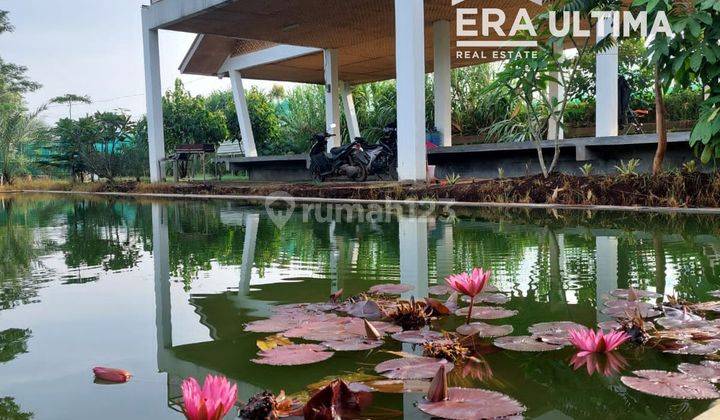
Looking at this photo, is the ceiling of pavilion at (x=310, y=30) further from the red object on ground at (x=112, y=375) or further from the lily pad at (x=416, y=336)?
the red object on ground at (x=112, y=375)

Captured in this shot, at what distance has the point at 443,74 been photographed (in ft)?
36.4

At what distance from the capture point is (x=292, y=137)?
19.2 meters

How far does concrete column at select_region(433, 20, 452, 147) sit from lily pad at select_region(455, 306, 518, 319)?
9079 mm

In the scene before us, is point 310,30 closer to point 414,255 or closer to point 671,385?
point 414,255

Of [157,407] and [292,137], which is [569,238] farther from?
[292,137]

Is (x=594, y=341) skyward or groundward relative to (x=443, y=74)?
groundward

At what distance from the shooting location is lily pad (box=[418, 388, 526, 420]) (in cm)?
117

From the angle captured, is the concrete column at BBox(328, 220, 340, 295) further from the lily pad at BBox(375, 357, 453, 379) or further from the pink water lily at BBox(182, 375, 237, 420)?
the pink water lily at BBox(182, 375, 237, 420)

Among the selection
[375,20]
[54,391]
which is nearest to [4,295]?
[54,391]

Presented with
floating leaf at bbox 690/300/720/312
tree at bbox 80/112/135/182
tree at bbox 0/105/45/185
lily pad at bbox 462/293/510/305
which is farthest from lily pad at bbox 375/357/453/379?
tree at bbox 0/105/45/185

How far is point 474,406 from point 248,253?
2757 mm

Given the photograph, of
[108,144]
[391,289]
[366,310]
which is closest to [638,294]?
[391,289]

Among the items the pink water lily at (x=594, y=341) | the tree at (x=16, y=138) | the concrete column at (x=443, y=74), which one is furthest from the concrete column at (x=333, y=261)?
the tree at (x=16, y=138)

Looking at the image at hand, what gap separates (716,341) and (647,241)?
2.22 metres
